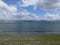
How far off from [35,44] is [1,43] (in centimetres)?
281

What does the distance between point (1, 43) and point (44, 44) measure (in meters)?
3.48

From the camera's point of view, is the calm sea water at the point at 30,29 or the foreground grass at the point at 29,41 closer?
the foreground grass at the point at 29,41

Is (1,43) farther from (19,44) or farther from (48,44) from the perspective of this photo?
(48,44)

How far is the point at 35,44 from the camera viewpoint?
15.4 metres

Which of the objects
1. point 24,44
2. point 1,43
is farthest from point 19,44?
point 1,43

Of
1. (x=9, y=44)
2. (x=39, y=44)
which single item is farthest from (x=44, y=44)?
(x=9, y=44)

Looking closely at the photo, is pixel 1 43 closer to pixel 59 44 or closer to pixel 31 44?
pixel 31 44

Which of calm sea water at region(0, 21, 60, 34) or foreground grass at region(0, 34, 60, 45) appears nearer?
foreground grass at region(0, 34, 60, 45)

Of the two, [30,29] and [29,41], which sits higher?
[29,41]

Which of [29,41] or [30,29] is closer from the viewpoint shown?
[29,41]

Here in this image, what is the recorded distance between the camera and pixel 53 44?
16062mm

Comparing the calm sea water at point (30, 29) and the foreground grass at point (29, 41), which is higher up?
the foreground grass at point (29, 41)

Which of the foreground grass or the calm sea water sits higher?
the foreground grass

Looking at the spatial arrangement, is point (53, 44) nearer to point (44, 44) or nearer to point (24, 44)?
point (44, 44)
